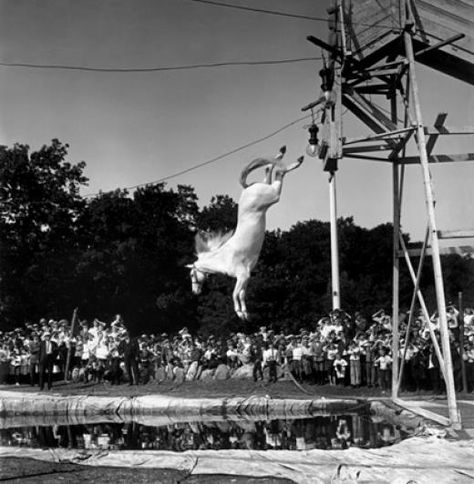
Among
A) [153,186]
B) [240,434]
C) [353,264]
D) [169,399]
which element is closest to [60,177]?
[153,186]

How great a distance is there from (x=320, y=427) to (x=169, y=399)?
4.45 m

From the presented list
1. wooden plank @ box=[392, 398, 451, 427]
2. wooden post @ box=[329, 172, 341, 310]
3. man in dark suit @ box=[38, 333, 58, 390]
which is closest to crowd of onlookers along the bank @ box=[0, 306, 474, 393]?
man in dark suit @ box=[38, 333, 58, 390]

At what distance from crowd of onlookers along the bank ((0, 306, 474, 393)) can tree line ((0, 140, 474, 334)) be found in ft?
57.3

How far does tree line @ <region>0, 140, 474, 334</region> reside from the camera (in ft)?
144

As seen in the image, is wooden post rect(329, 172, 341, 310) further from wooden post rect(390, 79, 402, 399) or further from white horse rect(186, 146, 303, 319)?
white horse rect(186, 146, 303, 319)

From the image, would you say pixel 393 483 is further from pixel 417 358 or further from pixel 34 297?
pixel 34 297

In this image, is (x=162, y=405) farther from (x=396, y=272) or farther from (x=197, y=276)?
(x=396, y=272)

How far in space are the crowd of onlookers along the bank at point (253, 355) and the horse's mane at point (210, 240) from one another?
5.21 m

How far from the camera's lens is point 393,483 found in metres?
6.37

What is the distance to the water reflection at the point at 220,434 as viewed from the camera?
11.0m

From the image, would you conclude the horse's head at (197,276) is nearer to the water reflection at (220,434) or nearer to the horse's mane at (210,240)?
the horse's mane at (210,240)

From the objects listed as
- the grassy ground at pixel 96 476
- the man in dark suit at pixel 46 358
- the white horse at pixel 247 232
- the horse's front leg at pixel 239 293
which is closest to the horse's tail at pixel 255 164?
the white horse at pixel 247 232

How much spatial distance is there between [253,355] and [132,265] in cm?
2922

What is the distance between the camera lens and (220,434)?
40.6 ft
